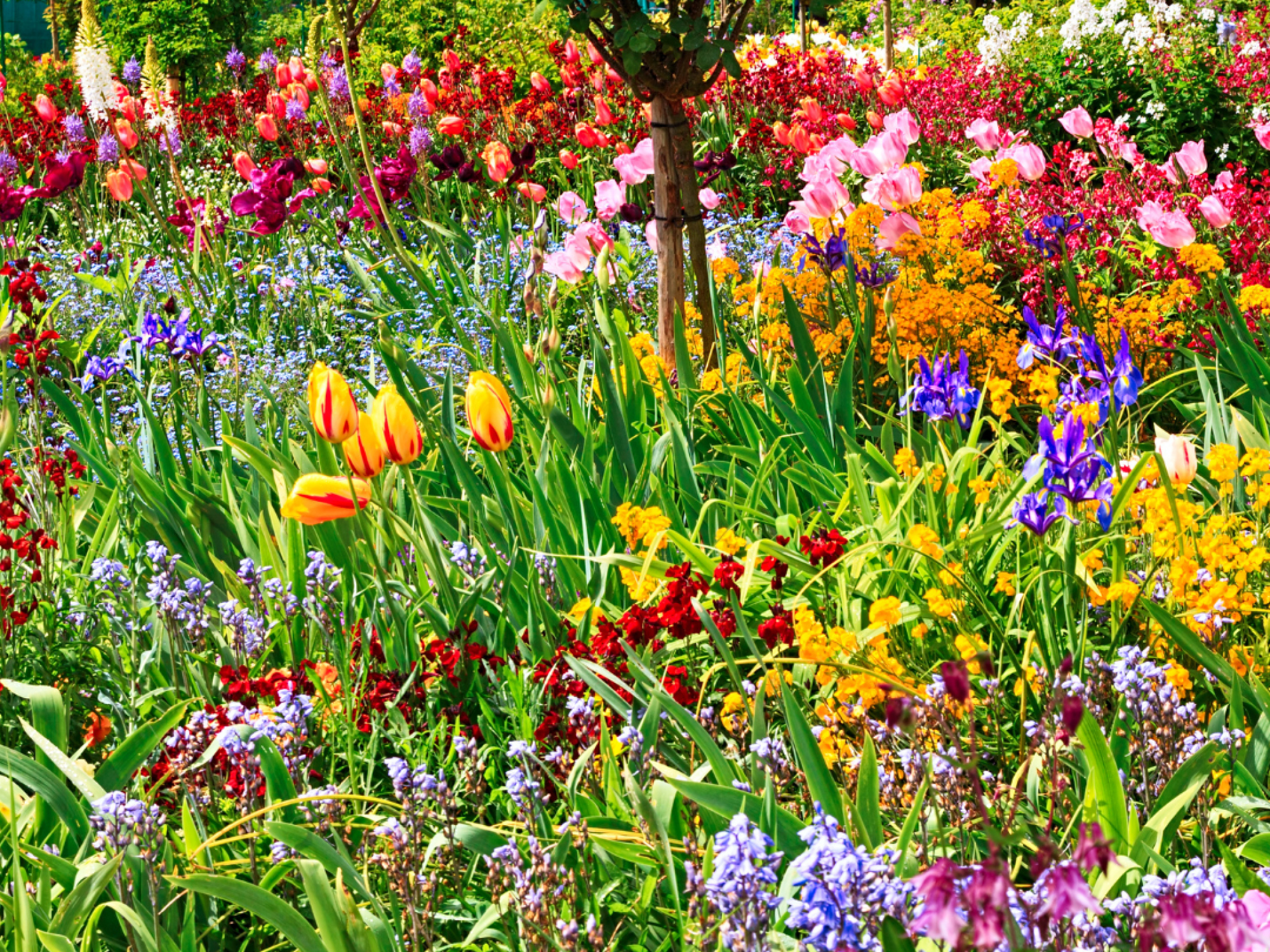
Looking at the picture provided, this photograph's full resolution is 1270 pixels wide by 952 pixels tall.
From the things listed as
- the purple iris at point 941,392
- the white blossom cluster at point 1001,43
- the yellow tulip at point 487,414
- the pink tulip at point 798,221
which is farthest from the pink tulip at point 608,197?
the white blossom cluster at point 1001,43

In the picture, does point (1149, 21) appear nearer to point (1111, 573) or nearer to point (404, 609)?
Answer: point (1111, 573)

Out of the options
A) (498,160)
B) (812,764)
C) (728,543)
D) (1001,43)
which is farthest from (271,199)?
(1001,43)

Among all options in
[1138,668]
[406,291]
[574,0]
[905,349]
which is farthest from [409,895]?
[406,291]

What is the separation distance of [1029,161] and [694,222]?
110 cm

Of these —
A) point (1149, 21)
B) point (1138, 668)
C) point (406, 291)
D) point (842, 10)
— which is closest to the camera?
point (1138, 668)

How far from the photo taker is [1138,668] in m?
1.64

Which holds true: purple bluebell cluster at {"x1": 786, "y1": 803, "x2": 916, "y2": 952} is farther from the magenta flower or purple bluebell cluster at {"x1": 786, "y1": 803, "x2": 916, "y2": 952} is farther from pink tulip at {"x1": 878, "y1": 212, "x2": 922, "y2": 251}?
the magenta flower

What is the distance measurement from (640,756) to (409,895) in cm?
40

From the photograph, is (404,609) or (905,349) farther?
(905,349)

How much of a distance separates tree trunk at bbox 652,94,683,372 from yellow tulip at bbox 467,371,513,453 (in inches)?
52.9

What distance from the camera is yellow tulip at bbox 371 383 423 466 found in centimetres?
192

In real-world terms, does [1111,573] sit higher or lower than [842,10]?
lower

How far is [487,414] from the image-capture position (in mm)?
2082

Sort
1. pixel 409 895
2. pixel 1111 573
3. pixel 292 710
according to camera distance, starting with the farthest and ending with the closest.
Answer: pixel 1111 573, pixel 292 710, pixel 409 895
